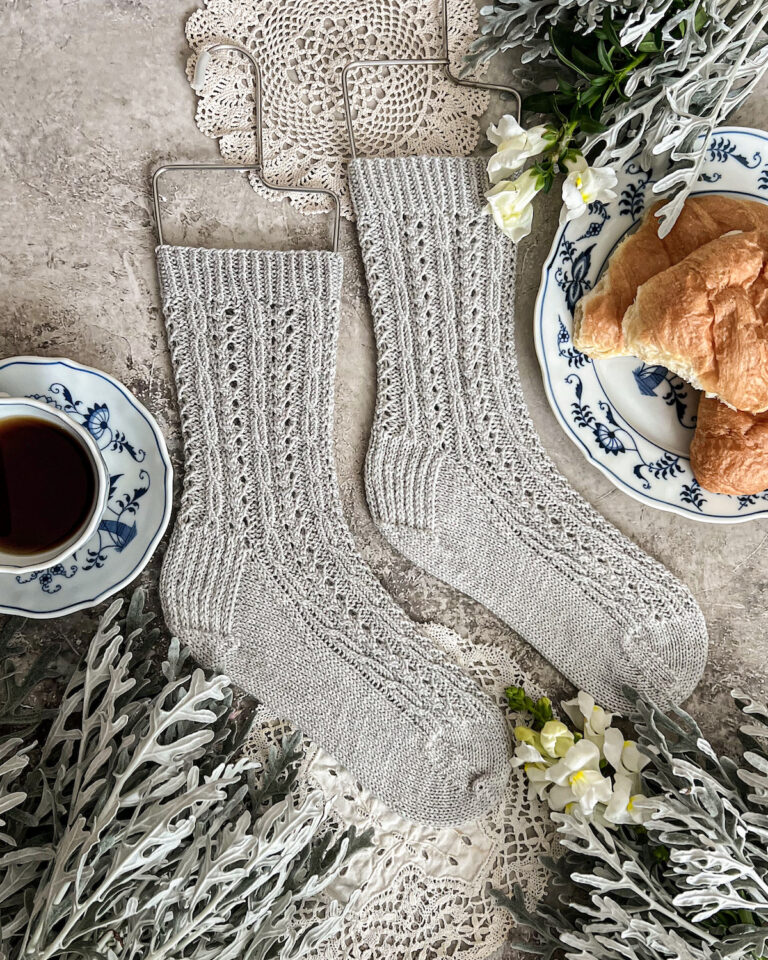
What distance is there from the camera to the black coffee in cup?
1074 mm

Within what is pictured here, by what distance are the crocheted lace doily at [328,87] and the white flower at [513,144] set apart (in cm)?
11

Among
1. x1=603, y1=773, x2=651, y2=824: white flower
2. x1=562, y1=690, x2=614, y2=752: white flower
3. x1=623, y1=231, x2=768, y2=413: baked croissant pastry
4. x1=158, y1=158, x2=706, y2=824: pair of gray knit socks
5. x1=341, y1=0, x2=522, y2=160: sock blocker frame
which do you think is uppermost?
x1=341, y1=0, x2=522, y2=160: sock blocker frame

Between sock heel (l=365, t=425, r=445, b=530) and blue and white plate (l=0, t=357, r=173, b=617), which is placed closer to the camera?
blue and white plate (l=0, t=357, r=173, b=617)

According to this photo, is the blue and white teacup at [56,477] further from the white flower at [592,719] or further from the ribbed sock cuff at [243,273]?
the white flower at [592,719]

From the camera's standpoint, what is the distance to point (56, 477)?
1093mm

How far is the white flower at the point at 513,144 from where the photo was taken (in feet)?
3.86

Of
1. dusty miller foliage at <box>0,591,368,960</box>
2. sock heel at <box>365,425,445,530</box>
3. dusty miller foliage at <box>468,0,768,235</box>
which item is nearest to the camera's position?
dusty miller foliage at <box>0,591,368,960</box>

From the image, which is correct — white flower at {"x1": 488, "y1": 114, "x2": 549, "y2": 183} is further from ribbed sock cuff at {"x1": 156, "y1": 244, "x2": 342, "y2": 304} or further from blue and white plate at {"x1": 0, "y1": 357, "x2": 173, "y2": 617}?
blue and white plate at {"x1": 0, "y1": 357, "x2": 173, "y2": 617}

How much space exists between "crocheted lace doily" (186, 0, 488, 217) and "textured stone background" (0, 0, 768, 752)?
6 centimetres

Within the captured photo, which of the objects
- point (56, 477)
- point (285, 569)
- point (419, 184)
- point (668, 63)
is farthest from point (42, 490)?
point (668, 63)

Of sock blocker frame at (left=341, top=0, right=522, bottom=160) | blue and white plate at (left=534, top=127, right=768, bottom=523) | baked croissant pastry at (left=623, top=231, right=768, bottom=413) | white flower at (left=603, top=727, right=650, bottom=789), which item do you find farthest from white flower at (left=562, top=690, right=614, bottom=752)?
sock blocker frame at (left=341, top=0, right=522, bottom=160)

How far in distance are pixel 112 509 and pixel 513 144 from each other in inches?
36.6

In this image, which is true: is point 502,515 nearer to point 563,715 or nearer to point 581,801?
point 563,715

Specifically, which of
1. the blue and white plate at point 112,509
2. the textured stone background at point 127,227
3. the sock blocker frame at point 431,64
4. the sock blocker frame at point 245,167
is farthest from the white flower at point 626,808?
the sock blocker frame at point 431,64
